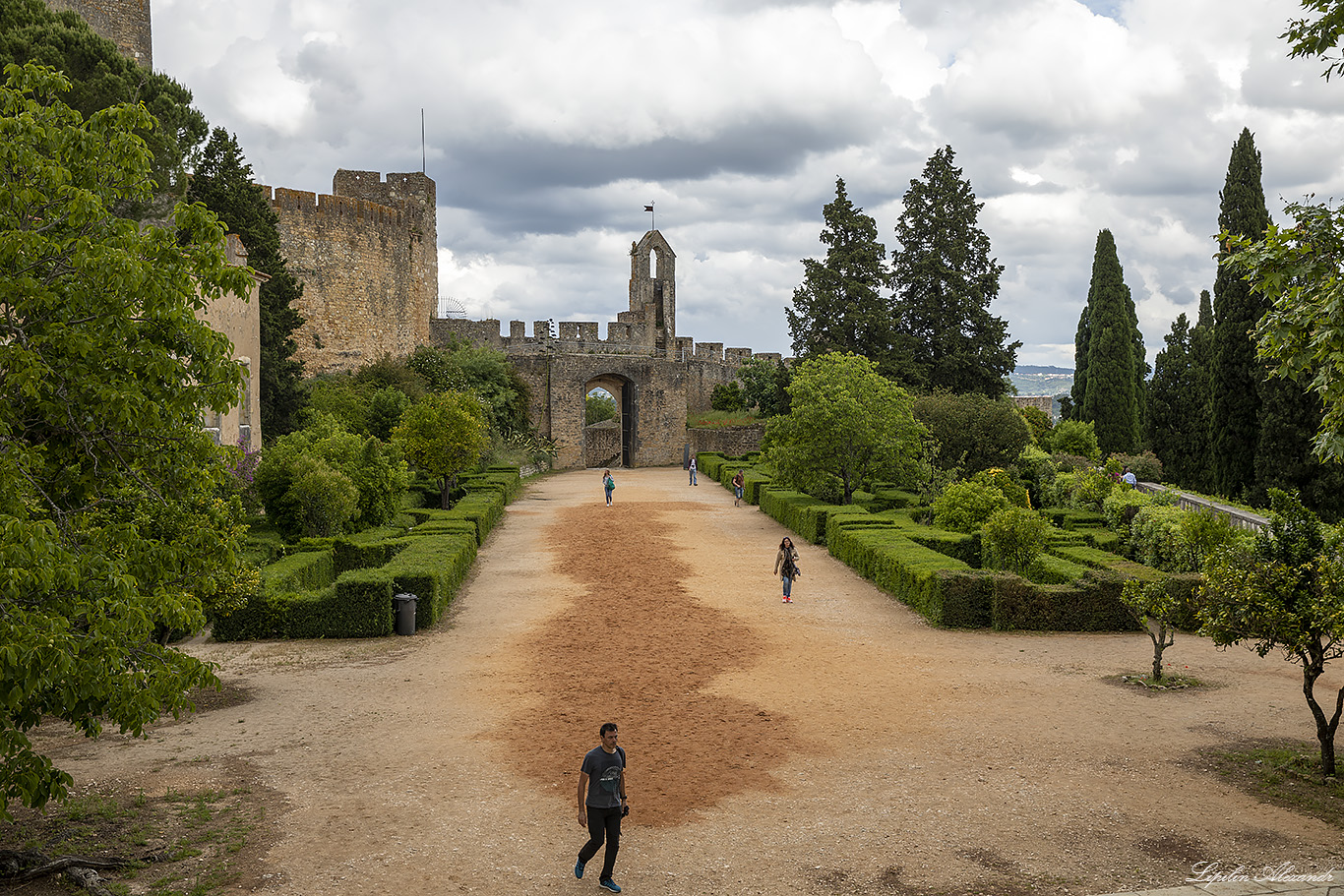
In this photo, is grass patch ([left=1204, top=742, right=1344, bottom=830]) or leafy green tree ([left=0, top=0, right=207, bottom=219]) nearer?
grass patch ([left=1204, top=742, right=1344, bottom=830])

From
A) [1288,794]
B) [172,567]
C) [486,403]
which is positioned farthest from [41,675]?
[486,403]

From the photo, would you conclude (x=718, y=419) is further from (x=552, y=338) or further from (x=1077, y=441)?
(x=1077, y=441)

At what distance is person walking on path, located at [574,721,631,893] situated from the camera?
646 cm

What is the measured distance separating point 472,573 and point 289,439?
18.8 feet

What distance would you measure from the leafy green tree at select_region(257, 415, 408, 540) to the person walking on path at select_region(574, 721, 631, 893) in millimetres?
13408

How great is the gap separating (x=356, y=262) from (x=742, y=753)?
31400 millimetres

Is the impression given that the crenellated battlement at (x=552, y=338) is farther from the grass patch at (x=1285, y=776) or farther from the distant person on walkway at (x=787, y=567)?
the grass patch at (x=1285, y=776)

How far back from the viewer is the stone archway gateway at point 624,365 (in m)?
45.3

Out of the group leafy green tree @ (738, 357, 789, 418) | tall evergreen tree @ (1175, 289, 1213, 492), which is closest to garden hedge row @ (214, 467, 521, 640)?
tall evergreen tree @ (1175, 289, 1213, 492)

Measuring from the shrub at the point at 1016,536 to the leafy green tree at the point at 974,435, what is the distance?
11732 millimetres

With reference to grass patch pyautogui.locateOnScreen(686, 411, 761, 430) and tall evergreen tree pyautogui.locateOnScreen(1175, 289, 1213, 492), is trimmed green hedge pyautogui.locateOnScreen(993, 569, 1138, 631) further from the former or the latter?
grass patch pyautogui.locateOnScreen(686, 411, 761, 430)

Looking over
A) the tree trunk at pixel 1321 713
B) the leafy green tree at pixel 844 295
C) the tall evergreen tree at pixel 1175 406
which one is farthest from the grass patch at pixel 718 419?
the tree trunk at pixel 1321 713

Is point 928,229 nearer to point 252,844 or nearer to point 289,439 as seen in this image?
point 289,439

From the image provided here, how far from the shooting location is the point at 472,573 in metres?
19.0
